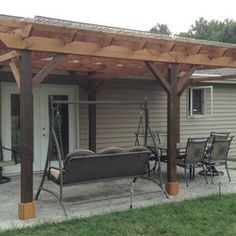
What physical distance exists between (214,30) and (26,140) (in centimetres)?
4104

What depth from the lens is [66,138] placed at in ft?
31.4

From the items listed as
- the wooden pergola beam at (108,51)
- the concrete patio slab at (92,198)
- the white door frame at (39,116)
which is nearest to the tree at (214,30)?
the white door frame at (39,116)

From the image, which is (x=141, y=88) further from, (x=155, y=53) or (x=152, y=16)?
(x=152, y=16)

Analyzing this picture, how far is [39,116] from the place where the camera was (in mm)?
9047

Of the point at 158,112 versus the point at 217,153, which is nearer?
the point at 217,153

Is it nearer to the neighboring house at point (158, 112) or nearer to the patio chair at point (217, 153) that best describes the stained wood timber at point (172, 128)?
the patio chair at point (217, 153)

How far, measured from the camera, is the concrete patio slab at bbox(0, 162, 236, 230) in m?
5.30

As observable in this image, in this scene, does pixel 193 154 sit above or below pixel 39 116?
below

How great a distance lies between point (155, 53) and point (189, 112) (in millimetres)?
5883

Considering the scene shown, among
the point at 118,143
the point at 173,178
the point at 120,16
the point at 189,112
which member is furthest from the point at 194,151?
the point at 120,16

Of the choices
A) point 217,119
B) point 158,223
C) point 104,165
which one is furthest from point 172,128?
point 217,119

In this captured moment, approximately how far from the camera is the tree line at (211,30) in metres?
40.3

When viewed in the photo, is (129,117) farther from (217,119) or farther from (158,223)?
(158,223)

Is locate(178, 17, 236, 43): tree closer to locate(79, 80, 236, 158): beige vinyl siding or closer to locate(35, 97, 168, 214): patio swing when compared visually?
locate(79, 80, 236, 158): beige vinyl siding
